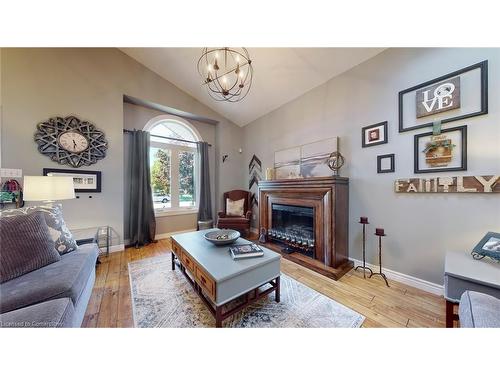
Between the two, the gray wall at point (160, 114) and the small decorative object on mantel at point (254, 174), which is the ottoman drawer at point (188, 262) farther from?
the small decorative object on mantel at point (254, 174)

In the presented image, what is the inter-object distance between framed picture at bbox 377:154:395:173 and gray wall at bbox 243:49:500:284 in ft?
0.17

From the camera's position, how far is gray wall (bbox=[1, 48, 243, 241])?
222 centimetres

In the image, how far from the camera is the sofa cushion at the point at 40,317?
750 millimetres

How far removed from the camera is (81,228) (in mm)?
2646

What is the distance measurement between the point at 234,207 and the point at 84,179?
2.62m

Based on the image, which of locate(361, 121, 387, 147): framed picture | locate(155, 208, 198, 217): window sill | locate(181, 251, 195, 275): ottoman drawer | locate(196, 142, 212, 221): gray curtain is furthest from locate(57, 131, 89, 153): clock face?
locate(361, 121, 387, 147): framed picture

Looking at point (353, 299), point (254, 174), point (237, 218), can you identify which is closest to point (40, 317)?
point (353, 299)

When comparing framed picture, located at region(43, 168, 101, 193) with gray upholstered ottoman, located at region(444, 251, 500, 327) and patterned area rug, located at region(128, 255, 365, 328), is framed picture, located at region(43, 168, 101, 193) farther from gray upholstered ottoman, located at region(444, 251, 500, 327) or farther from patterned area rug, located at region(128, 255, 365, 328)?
gray upholstered ottoman, located at region(444, 251, 500, 327)

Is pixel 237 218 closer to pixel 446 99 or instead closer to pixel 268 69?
pixel 268 69

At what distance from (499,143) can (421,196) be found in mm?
658

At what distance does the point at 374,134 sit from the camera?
2.14 m

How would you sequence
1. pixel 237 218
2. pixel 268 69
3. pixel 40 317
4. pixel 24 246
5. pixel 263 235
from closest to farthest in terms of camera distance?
pixel 40 317
pixel 24 246
pixel 268 69
pixel 263 235
pixel 237 218
